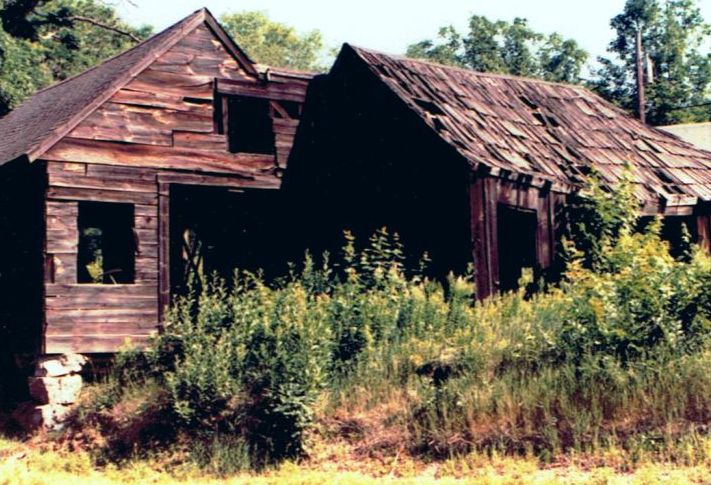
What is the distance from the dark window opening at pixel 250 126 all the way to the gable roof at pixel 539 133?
2035mm

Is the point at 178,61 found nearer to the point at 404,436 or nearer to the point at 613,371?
the point at 404,436

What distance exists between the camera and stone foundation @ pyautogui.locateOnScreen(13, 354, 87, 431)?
54.8 ft

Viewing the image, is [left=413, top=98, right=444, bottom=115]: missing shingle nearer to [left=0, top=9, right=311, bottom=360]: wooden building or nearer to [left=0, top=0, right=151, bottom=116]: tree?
[left=0, top=9, right=311, bottom=360]: wooden building

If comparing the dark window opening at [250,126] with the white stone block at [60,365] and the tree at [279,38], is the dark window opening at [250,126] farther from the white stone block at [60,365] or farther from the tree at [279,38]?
the tree at [279,38]

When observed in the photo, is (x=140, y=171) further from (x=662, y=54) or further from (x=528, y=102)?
(x=662, y=54)

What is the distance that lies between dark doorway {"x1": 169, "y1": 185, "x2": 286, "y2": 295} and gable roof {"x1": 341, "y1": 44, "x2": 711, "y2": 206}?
12.2 ft

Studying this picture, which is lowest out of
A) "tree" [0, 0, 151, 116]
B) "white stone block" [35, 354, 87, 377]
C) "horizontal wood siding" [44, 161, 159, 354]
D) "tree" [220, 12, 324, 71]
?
"white stone block" [35, 354, 87, 377]

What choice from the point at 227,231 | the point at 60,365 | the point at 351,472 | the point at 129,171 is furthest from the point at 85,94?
the point at 351,472

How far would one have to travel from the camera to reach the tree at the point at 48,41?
27.4 m

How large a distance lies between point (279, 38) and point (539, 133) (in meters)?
53.5

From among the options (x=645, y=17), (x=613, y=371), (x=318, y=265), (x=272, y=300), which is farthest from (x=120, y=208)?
(x=645, y=17)

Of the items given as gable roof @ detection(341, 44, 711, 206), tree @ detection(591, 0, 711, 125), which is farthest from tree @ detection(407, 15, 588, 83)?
gable roof @ detection(341, 44, 711, 206)

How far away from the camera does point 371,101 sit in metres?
20.0

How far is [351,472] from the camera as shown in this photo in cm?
1267
